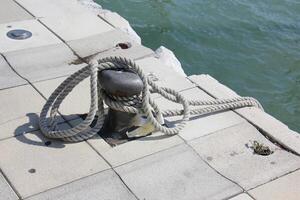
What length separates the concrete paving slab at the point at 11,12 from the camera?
6.50 metres

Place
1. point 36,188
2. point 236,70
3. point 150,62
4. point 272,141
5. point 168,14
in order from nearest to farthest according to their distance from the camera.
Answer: point 36,188, point 272,141, point 150,62, point 236,70, point 168,14

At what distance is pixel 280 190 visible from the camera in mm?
4086

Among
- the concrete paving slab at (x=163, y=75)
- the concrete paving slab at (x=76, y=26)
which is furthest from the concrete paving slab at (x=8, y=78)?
the concrete paving slab at (x=163, y=75)

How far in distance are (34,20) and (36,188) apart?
10.1 ft

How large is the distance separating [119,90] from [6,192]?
1116 millimetres

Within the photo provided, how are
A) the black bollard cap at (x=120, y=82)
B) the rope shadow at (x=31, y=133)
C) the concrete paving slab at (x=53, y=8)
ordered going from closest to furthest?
the black bollard cap at (x=120, y=82), the rope shadow at (x=31, y=133), the concrete paving slab at (x=53, y=8)

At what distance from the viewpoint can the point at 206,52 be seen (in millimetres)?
8312

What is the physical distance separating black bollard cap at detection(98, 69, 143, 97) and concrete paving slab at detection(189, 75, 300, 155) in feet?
3.92

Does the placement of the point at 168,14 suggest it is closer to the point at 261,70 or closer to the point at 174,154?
the point at 261,70

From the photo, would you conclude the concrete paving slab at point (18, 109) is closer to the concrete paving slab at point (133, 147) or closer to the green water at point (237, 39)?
the concrete paving slab at point (133, 147)

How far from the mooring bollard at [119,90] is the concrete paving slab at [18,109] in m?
0.66

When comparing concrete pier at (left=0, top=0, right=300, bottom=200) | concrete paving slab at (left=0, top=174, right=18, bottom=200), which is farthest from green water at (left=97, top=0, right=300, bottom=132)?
concrete paving slab at (left=0, top=174, right=18, bottom=200)

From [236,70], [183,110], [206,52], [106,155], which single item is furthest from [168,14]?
[106,155]

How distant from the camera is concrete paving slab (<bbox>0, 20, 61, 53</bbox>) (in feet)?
19.3
